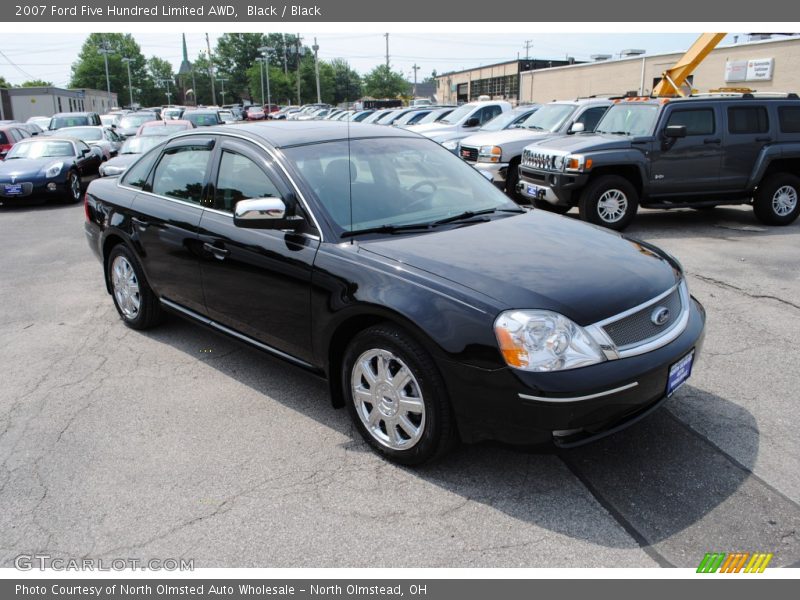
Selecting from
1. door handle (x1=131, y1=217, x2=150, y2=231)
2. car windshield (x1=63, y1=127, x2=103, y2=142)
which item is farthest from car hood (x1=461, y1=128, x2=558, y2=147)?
car windshield (x1=63, y1=127, x2=103, y2=142)

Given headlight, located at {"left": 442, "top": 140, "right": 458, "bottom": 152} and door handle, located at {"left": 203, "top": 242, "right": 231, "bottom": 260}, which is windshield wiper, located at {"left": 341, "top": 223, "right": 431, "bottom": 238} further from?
headlight, located at {"left": 442, "top": 140, "right": 458, "bottom": 152}

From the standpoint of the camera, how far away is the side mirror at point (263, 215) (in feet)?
12.1

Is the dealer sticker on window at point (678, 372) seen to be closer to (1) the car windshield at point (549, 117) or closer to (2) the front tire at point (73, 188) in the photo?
(1) the car windshield at point (549, 117)

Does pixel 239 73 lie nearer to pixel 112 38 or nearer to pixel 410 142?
pixel 112 38

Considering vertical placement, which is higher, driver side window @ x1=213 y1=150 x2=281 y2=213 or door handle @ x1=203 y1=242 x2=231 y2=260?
driver side window @ x1=213 y1=150 x2=281 y2=213

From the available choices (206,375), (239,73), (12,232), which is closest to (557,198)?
(206,375)

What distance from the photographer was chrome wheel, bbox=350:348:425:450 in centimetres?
329

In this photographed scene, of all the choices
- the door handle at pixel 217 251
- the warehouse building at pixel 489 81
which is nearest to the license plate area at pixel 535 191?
the door handle at pixel 217 251

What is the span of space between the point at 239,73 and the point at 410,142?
121096mm

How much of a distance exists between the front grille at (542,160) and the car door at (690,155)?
4.38 feet

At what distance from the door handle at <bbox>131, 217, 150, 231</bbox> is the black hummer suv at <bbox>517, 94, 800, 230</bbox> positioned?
611 cm

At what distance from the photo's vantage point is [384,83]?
86688mm

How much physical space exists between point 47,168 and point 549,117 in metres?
10.4

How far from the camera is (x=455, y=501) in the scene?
3164 mm
